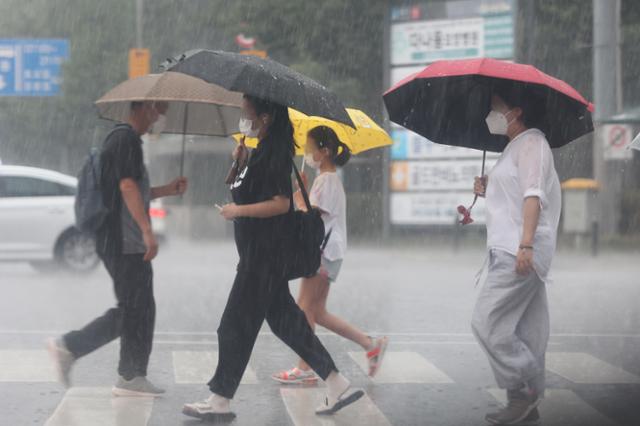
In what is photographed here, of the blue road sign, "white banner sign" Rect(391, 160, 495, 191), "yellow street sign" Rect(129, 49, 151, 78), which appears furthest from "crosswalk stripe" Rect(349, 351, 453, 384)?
the blue road sign

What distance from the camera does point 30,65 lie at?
27.9 meters

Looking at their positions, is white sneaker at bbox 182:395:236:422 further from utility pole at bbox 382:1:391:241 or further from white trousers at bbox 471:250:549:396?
utility pole at bbox 382:1:391:241

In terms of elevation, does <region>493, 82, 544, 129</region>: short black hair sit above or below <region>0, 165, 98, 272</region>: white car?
above

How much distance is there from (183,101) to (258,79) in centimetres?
123

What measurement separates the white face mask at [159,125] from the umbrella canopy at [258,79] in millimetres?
924

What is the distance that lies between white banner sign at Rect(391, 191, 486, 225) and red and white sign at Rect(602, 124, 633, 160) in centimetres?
285

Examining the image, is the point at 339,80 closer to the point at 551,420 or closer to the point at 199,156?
the point at 199,156

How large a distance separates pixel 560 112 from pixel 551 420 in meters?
1.70

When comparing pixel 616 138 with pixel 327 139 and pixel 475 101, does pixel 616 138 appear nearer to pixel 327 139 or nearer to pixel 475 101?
pixel 327 139

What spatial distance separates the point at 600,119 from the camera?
20.6 m

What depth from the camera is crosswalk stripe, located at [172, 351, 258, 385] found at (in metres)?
7.52

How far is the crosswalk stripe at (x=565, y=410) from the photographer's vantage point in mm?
6270

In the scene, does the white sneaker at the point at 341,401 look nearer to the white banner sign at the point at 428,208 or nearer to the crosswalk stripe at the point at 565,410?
the crosswalk stripe at the point at 565,410

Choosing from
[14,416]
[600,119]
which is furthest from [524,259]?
[600,119]
